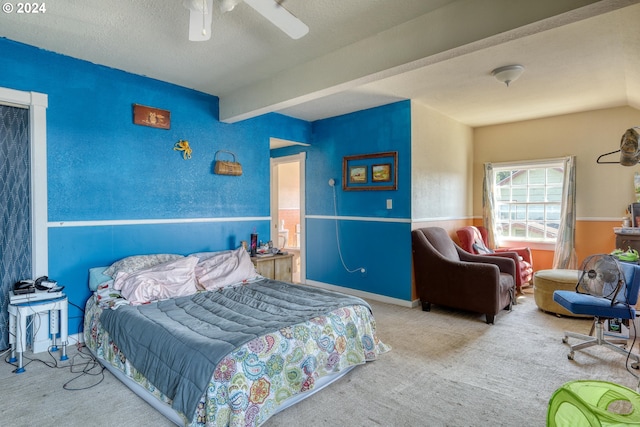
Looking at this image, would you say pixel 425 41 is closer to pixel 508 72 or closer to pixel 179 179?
pixel 508 72

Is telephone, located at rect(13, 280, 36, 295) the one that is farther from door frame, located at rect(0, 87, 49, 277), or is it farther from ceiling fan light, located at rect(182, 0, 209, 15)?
ceiling fan light, located at rect(182, 0, 209, 15)

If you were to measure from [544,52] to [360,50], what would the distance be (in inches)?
62.3

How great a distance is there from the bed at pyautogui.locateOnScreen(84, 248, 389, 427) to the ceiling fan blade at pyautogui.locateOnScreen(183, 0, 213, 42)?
5.77 feet

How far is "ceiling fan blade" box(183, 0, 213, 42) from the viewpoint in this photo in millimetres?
1810

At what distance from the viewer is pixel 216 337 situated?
198 cm

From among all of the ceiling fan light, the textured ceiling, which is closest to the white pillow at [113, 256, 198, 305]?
the textured ceiling

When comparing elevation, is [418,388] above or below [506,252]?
below

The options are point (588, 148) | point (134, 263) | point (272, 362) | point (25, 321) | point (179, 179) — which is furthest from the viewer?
point (588, 148)

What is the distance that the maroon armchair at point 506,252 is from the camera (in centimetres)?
454

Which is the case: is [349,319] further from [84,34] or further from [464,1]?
[84,34]

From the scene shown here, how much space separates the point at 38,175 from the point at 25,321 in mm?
1154

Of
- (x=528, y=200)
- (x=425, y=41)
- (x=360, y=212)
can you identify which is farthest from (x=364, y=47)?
(x=528, y=200)

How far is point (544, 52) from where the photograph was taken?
282 centimetres

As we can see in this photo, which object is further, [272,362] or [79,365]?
[79,365]
